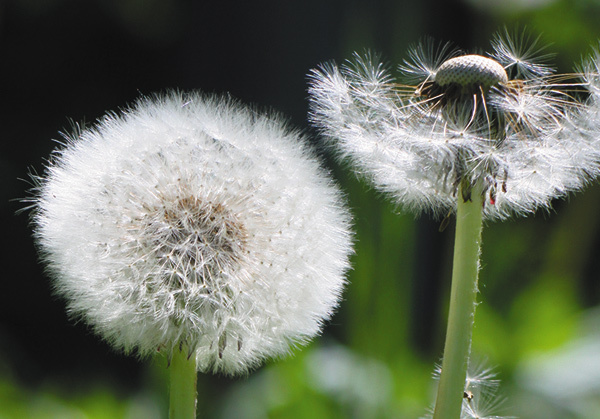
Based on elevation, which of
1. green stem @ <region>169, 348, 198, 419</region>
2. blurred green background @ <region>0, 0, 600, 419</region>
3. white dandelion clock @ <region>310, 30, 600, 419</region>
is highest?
blurred green background @ <region>0, 0, 600, 419</region>

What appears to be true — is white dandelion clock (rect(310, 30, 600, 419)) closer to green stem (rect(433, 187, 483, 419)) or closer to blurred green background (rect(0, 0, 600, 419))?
green stem (rect(433, 187, 483, 419))

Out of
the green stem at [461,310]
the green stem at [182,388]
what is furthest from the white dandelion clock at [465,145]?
the green stem at [182,388]

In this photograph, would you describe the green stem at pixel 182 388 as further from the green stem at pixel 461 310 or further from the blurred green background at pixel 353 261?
the blurred green background at pixel 353 261

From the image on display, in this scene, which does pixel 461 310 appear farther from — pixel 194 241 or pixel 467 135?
pixel 194 241

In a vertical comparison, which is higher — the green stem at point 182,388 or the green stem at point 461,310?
the green stem at point 461,310

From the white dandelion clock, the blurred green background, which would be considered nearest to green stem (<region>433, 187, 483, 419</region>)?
the white dandelion clock

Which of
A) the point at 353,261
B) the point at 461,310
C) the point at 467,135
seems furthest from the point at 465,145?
the point at 353,261
